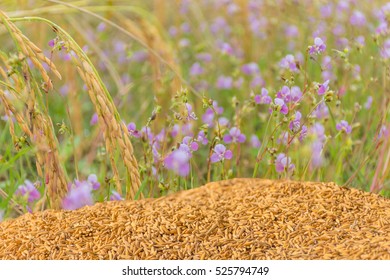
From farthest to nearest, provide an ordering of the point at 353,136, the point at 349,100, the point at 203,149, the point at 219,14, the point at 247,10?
the point at 219,14 → the point at 247,10 → the point at 203,149 → the point at 349,100 → the point at 353,136

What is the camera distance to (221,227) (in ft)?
6.55

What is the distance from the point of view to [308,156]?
8.11ft

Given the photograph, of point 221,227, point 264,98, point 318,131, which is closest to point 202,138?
point 264,98

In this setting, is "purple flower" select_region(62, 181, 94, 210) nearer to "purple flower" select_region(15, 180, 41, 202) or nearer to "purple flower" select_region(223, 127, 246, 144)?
"purple flower" select_region(15, 180, 41, 202)

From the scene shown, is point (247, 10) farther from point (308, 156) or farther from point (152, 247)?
point (152, 247)

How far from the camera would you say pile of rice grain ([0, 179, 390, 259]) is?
188 centimetres

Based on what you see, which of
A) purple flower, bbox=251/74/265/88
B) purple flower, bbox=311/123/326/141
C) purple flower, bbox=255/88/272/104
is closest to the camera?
purple flower, bbox=255/88/272/104

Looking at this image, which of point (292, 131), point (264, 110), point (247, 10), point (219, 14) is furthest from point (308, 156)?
point (219, 14)

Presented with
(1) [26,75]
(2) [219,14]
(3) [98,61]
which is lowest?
(1) [26,75]

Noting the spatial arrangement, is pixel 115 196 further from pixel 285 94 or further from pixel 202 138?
pixel 285 94

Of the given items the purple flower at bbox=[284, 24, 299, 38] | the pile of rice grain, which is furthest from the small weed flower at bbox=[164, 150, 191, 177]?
the purple flower at bbox=[284, 24, 299, 38]

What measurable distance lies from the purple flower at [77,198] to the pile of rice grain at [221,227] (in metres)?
0.04

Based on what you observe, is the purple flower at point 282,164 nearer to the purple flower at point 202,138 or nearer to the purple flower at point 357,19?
the purple flower at point 202,138
